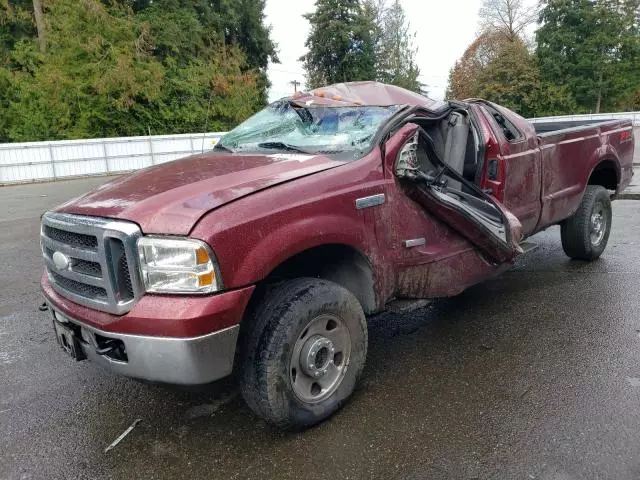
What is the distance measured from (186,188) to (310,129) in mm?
1385

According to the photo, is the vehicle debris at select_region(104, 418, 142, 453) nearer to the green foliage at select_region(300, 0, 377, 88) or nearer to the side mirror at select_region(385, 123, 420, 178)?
the side mirror at select_region(385, 123, 420, 178)

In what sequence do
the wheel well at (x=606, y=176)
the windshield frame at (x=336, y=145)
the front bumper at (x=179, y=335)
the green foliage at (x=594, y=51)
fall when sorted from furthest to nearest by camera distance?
1. the green foliage at (x=594, y=51)
2. the wheel well at (x=606, y=176)
3. the windshield frame at (x=336, y=145)
4. the front bumper at (x=179, y=335)

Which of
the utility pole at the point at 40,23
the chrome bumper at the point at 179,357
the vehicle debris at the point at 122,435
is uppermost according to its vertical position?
the utility pole at the point at 40,23

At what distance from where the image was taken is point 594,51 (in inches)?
1550

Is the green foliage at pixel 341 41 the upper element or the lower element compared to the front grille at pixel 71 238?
upper

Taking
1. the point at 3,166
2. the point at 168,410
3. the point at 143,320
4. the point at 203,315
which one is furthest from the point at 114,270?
the point at 3,166

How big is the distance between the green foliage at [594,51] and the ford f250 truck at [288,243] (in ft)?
135

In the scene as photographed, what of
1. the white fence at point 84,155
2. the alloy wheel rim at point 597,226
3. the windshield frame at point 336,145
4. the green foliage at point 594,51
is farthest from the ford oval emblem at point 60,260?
the green foliage at point 594,51

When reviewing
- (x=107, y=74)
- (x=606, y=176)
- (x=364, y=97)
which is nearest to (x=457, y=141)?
(x=364, y=97)

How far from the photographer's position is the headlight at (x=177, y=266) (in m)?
2.45

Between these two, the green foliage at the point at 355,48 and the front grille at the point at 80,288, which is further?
the green foliage at the point at 355,48

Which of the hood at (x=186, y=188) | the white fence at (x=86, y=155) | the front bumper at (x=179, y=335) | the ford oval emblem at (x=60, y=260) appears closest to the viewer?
the front bumper at (x=179, y=335)

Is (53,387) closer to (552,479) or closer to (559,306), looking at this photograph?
(552,479)

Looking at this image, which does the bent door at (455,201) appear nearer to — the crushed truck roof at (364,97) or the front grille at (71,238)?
the crushed truck roof at (364,97)
